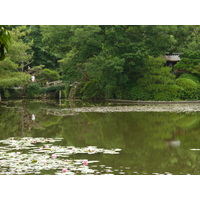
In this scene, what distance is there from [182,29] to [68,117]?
2310 cm

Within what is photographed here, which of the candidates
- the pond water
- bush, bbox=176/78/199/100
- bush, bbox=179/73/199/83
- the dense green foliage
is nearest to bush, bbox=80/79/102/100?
the dense green foliage

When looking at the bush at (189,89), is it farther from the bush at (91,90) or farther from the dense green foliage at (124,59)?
the bush at (91,90)

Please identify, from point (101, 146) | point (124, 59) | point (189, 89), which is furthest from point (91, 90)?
point (101, 146)

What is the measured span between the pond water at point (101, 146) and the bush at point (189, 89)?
12.1 metres

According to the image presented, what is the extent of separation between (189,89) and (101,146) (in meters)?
20.1

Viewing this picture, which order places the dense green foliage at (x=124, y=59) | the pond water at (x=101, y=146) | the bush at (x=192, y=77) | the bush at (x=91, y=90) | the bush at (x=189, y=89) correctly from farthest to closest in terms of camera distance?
the bush at (x=91, y=90) → the bush at (x=192, y=77) → the bush at (x=189, y=89) → the dense green foliage at (x=124, y=59) → the pond water at (x=101, y=146)

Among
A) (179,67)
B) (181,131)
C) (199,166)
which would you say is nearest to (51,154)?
(199,166)

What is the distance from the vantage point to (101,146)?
388 inches

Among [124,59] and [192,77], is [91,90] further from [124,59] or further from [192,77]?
[192,77]

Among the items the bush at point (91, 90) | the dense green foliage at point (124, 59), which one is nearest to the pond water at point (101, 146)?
the dense green foliage at point (124, 59)

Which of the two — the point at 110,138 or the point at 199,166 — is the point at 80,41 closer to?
A: the point at 110,138

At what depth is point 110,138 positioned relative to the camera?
37.2ft

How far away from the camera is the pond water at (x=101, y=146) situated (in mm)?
7250

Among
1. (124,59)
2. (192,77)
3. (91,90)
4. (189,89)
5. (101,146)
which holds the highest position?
(124,59)
